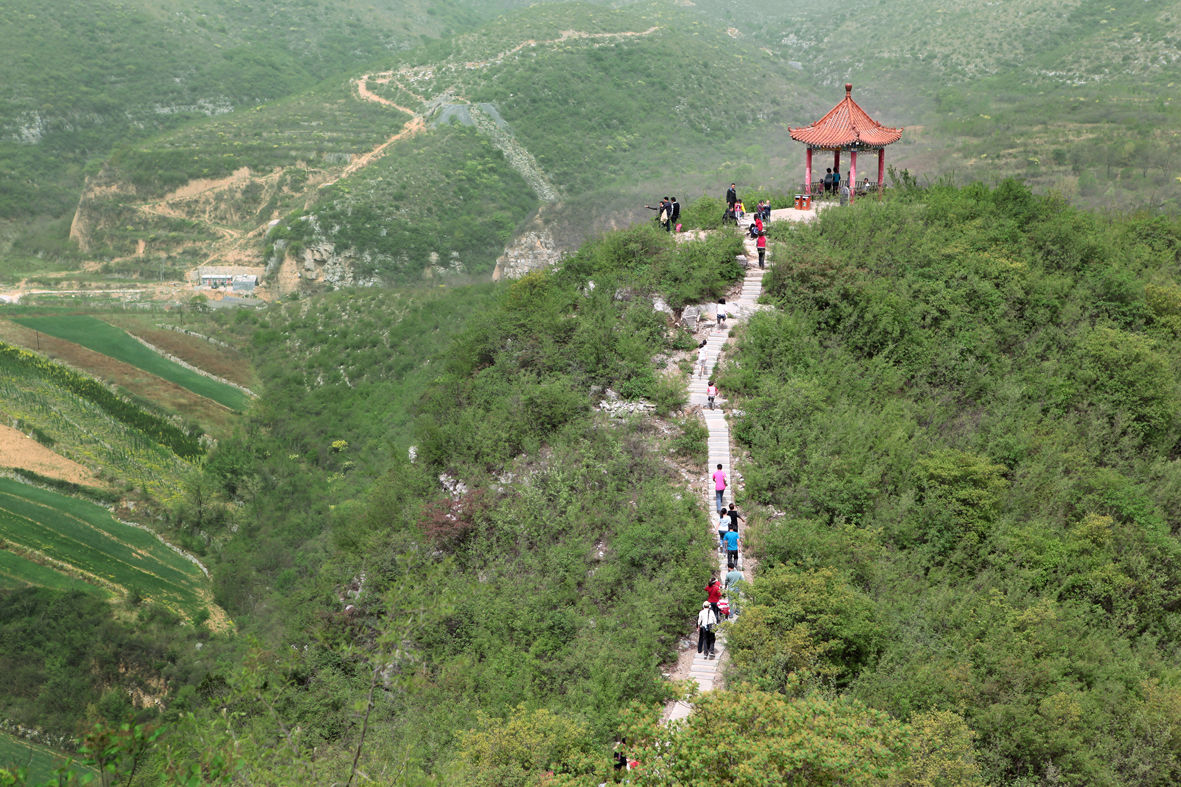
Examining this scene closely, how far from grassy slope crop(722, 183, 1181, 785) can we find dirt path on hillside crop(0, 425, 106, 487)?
78.0 ft

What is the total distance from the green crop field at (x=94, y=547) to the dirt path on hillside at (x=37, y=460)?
34.3 inches

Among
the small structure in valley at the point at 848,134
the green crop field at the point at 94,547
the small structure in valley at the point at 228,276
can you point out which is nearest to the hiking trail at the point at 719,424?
the small structure in valley at the point at 848,134

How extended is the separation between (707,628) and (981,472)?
28.5ft

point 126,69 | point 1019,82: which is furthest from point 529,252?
point 126,69

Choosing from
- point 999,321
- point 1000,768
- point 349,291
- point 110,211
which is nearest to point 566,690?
point 1000,768

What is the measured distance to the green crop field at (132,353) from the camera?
40.1 m

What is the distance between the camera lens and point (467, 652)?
1812 cm

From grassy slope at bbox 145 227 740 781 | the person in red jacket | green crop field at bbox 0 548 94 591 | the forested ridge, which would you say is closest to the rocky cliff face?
grassy slope at bbox 145 227 740 781

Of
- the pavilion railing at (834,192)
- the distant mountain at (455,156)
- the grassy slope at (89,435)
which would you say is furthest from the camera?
the distant mountain at (455,156)

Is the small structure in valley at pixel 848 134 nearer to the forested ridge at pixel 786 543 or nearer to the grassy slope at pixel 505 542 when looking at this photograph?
the forested ridge at pixel 786 543

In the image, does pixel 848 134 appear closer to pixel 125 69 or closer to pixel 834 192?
pixel 834 192

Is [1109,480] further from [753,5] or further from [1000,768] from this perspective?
[753,5]

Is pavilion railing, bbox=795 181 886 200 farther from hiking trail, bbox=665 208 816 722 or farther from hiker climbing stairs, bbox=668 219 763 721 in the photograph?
hiker climbing stairs, bbox=668 219 763 721

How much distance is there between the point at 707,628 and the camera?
16.2 metres
